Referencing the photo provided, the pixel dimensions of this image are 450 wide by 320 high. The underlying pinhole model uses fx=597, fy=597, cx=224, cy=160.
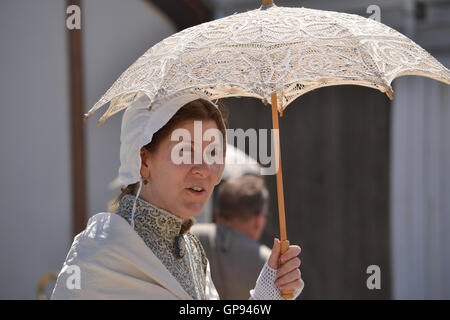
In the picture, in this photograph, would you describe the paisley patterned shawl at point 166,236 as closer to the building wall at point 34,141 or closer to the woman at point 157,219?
the woman at point 157,219

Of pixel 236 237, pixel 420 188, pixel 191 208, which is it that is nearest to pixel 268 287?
pixel 191 208

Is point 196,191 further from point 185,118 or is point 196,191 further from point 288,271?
point 288,271

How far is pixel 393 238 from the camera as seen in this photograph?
19.1ft

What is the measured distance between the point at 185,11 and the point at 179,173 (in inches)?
170

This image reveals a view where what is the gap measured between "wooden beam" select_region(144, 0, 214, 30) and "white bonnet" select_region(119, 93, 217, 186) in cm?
389

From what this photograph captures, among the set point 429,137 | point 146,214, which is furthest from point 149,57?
point 429,137

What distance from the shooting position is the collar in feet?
6.39

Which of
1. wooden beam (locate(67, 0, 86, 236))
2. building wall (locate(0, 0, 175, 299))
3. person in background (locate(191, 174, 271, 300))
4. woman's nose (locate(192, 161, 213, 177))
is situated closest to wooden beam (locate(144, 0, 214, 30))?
building wall (locate(0, 0, 175, 299))

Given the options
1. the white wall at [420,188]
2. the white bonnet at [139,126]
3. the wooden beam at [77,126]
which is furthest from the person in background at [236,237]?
the white wall at [420,188]

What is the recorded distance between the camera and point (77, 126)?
438cm

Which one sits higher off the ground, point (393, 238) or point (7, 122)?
point (7, 122)

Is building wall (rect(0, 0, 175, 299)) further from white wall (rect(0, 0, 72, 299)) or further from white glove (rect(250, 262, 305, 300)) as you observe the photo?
white glove (rect(250, 262, 305, 300))
